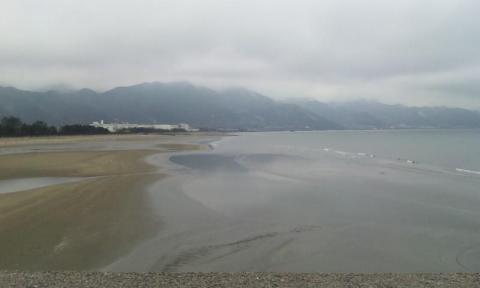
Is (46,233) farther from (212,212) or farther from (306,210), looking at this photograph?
(306,210)

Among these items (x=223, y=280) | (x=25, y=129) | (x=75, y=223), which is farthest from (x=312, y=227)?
(x=25, y=129)

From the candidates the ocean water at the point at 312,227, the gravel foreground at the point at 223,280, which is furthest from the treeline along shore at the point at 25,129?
the gravel foreground at the point at 223,280

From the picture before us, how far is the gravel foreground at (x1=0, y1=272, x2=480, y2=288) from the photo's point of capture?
727 centimetres

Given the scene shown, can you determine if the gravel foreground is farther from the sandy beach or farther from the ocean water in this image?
the sandy beach

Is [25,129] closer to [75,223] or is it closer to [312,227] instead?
[75,223]

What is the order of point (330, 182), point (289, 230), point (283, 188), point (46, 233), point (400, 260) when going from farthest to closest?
1. point (330, 182)
2. point (283, 188)
3. point (289, 230)
4. point (46, 233)
5. point (400, 260)

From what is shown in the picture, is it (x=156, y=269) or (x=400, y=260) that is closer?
(x=156, y=269)

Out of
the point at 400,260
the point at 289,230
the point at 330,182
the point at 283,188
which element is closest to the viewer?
the point at 400,260

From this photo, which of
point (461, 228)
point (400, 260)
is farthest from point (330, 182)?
point (400, 260)


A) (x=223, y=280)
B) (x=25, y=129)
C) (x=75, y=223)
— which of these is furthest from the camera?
(x=25, y=129)

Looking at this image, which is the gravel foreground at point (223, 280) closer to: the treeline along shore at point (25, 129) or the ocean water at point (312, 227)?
the ocean water at point (312, 227)

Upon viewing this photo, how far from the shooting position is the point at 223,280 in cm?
773

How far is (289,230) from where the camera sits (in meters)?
13.2

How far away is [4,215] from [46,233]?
345 cm
